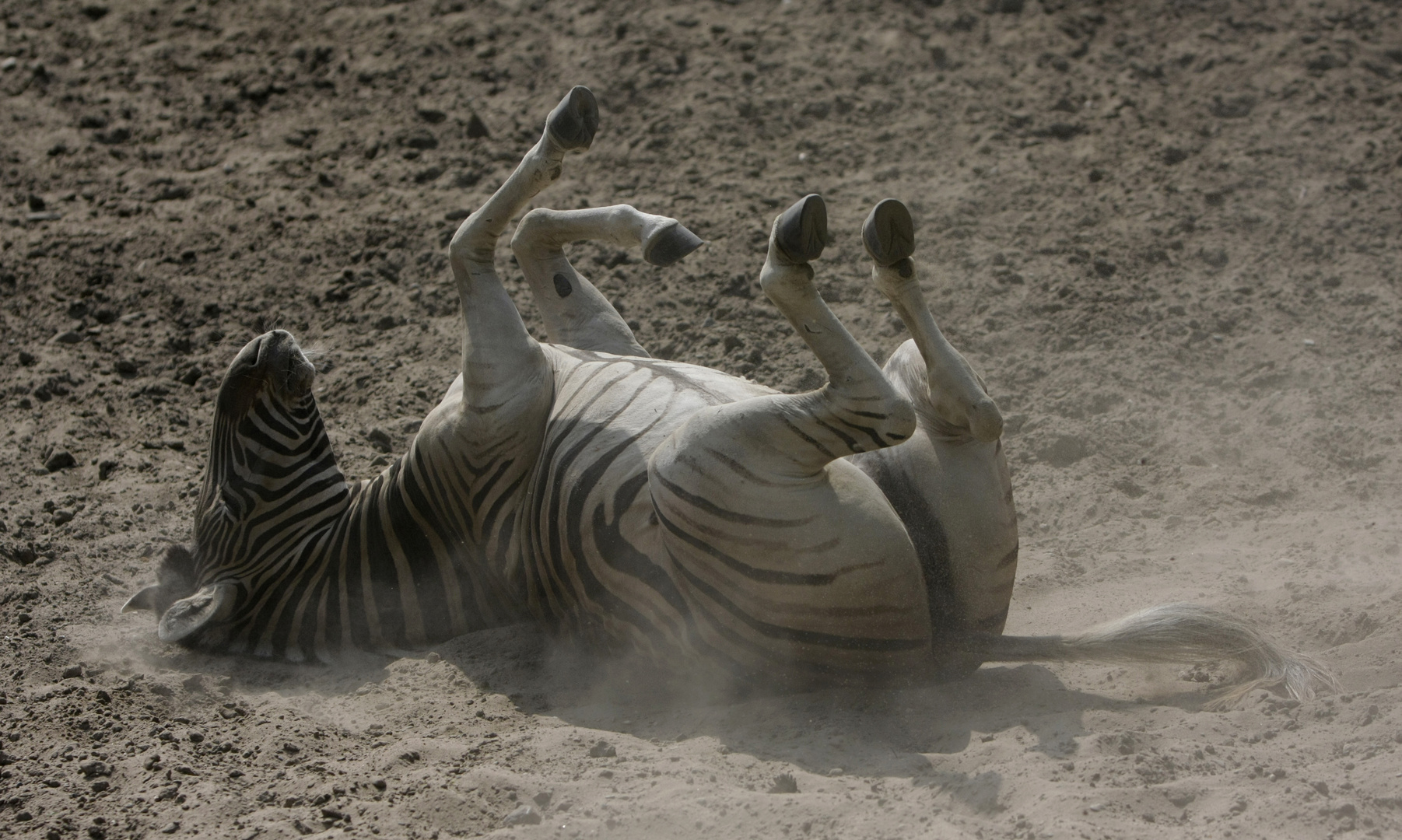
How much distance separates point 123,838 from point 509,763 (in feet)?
2.90

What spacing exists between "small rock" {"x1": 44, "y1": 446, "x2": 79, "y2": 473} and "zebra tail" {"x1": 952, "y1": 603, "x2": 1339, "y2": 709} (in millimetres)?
3627

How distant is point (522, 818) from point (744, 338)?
2.84 meters

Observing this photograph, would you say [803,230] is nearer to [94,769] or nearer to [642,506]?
[642,506]

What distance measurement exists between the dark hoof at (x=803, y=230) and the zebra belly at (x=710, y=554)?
0.54 metres

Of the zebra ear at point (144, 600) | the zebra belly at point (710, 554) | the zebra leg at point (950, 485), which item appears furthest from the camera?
the zebra ear at point (144, 600)

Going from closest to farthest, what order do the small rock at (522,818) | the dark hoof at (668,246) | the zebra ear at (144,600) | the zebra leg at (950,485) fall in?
1. the small rock at (522,818)
2. the zebra leg at (950,485)
3. the dark hoof at (668,246)
4. the zebra ear at (144,600)

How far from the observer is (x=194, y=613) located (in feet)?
12.7

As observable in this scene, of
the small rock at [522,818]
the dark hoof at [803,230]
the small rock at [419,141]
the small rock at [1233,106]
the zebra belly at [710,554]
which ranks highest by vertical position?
the small rock at [419,141]

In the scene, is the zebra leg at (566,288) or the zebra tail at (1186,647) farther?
the zebra leg at (566,288)

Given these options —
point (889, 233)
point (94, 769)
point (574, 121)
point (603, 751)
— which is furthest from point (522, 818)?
point (574, 121)

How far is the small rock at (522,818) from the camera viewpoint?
9.44 feet

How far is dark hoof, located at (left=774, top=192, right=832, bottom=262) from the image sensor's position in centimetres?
305

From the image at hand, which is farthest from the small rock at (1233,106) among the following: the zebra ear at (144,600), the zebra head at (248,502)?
the zebra ear at (144,600)

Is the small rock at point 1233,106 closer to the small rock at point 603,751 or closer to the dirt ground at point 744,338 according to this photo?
the dirt ground at point 744,338
